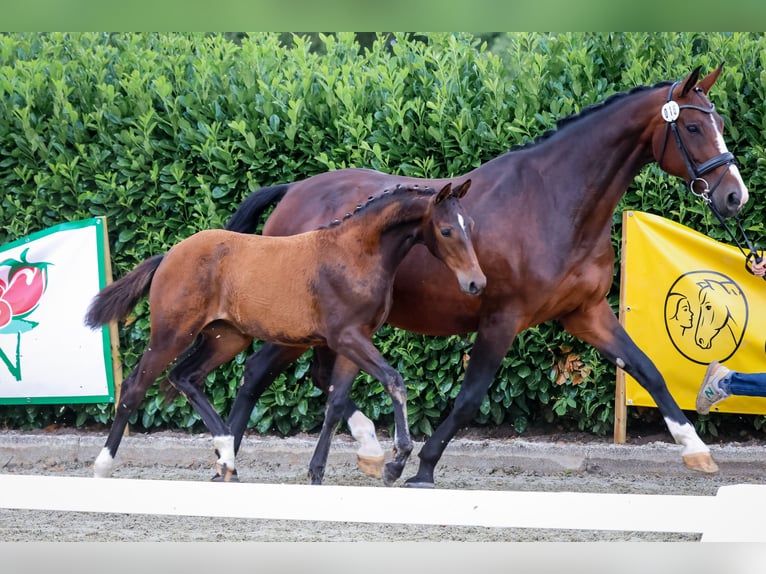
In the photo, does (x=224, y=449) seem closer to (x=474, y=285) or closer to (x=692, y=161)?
(x=474, y=285)

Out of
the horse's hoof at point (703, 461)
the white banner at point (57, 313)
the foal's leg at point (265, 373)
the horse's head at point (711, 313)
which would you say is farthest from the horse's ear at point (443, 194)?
the white banner at point (57, 313)

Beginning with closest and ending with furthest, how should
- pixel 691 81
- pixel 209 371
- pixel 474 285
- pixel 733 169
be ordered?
pixel 474 285
pixel 733 169
pixel 691 81
pixel 209 371

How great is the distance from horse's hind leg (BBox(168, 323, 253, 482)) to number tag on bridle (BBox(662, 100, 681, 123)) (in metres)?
2.38

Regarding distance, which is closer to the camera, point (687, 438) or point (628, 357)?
point (687, 438)

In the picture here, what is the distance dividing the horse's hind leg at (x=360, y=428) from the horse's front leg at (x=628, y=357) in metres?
1.22

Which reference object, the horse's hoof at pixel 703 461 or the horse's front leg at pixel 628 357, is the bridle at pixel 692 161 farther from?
the horse's hoof at pixel 703 461

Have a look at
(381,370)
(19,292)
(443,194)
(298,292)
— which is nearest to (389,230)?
(443,194)

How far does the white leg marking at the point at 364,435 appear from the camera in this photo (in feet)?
16.7

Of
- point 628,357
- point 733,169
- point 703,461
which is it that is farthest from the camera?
point 628,357

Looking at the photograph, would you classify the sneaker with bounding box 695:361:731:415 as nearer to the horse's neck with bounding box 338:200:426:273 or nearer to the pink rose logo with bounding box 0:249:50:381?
the horse's neck with bounding box 338:200:426:273

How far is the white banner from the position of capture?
654 cm

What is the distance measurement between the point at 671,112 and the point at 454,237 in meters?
1.31

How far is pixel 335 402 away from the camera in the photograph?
15.4ft

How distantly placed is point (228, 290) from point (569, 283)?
1.73 meters
